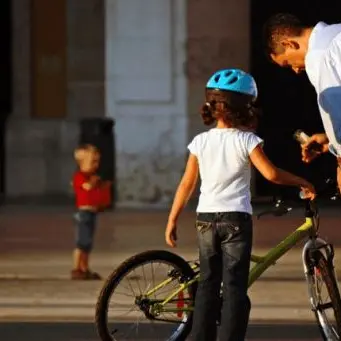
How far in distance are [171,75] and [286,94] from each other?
1497 millimetres

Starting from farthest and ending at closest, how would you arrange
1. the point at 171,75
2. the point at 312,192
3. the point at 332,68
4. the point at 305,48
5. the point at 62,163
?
the point at 62,163 < the point at 171,75 < the point at 312,192 < the point at 305,48 < the point at 332,68

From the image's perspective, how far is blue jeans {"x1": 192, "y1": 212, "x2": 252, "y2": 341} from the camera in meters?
6.32

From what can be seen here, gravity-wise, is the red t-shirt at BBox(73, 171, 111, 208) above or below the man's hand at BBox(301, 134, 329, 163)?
below

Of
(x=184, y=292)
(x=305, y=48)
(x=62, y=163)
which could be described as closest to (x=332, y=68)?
(x=305, y=48)

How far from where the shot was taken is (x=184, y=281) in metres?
6.95

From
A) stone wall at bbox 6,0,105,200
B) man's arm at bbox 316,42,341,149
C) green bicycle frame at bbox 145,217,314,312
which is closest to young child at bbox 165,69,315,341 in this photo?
green bicycle frame at bbox 145,217,314,312

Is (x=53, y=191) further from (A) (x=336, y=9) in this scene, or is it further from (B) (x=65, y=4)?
(A) (x=336, y=9)

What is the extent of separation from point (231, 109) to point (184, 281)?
114 cm

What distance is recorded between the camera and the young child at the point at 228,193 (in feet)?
20.8

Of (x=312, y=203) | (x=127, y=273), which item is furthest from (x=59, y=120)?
(x=312, y=203)

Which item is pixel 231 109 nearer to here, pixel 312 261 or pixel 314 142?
pixel 314 142

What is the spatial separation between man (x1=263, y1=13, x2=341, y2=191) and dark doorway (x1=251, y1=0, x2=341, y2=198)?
28.5 feet

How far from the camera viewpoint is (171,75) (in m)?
14.6

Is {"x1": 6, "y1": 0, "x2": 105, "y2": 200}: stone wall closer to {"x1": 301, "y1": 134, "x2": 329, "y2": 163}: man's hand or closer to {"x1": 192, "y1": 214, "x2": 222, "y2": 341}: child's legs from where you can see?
{"x1": 192, "y1": 214, "x2": 222, "y2": 341}: child's legs
